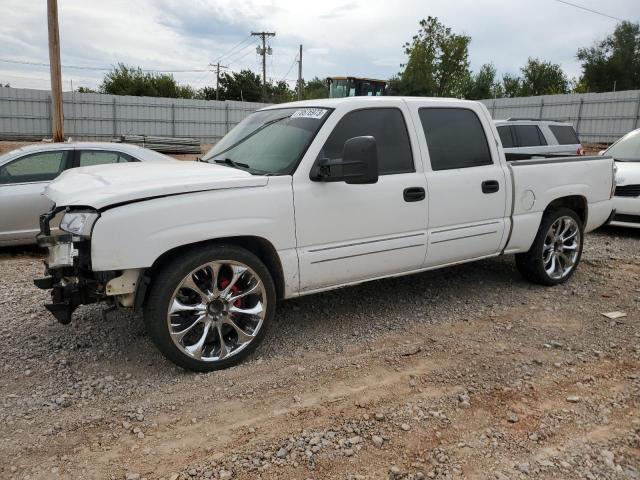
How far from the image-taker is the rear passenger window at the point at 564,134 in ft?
40.2

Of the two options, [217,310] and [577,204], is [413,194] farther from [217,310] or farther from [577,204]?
[577,204]

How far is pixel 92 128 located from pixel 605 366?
1102 inches

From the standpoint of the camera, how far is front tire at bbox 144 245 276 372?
333 cm

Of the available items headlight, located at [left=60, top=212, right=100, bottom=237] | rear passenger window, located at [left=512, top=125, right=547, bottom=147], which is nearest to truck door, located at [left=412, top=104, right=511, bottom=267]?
headlight, located at [left=60, top=212, right=100, bottom=237]

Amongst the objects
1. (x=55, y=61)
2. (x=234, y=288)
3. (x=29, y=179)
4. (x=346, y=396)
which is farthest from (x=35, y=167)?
(x=55, y=61)

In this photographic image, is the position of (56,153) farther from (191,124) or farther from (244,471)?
(191,124)

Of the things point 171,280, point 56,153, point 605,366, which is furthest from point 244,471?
point 56,153

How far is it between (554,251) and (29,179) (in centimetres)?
626

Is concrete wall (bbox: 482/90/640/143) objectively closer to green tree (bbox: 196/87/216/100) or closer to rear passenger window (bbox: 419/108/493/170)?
rear passenger window (bbox: 419/108/493/170)

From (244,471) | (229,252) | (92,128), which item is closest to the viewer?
(244,471)

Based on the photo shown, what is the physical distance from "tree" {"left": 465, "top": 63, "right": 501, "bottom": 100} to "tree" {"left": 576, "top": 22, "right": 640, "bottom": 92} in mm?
9453

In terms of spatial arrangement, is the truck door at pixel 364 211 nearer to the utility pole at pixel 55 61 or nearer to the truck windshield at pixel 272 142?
the truck windshield at pixel 272 142

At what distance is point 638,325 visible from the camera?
4555 mm

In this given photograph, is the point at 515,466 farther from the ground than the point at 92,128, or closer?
closer
